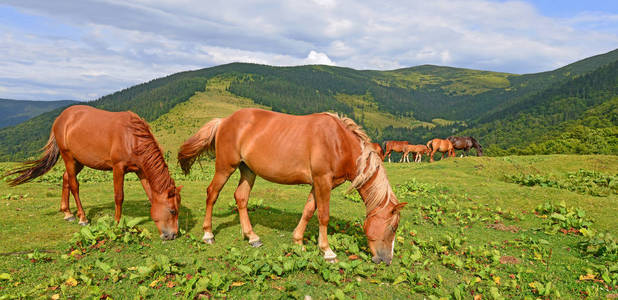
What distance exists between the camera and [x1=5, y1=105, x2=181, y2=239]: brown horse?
7848 millimetres

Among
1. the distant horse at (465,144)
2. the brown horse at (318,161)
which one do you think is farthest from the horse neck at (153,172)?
the distant horse at (465,144)

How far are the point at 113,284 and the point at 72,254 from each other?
5.97 feet

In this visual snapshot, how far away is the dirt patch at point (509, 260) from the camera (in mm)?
7716

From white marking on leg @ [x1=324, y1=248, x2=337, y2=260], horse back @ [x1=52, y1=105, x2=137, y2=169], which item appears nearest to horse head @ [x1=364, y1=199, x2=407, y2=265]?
white marking on leg @ [x1=324, y1=248, x2=337, y2=260]

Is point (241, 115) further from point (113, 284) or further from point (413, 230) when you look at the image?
point (413, 230)

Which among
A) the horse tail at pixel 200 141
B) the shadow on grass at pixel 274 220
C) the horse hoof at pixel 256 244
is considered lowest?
the shadow on grass at pixel 274 220

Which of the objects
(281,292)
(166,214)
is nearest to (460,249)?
(281,292)

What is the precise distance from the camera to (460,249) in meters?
8.33

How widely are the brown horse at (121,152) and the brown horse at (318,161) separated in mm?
1315

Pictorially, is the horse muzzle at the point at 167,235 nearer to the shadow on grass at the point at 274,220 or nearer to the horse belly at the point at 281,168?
the shadow on grass at the point at 274,220

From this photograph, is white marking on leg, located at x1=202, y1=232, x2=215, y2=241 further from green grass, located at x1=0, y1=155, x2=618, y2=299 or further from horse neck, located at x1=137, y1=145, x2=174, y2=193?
horse neck, located at x1=137, y1=145, x2=174, y2=193

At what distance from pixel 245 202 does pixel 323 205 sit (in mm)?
2337

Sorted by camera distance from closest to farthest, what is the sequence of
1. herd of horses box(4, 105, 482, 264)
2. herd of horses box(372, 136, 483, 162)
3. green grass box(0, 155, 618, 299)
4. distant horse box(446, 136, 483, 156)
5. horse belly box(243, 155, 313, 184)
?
green grass box(0, 155, 618, 299)
herd of horses box(4, 105, 482, 264)
horse belly box(243, 155, 313, 184)
herd of horses box(372, 136, 483, 162)
distant horse box(446, 136, 483, 156)

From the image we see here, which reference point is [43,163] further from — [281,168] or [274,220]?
[281,168]
